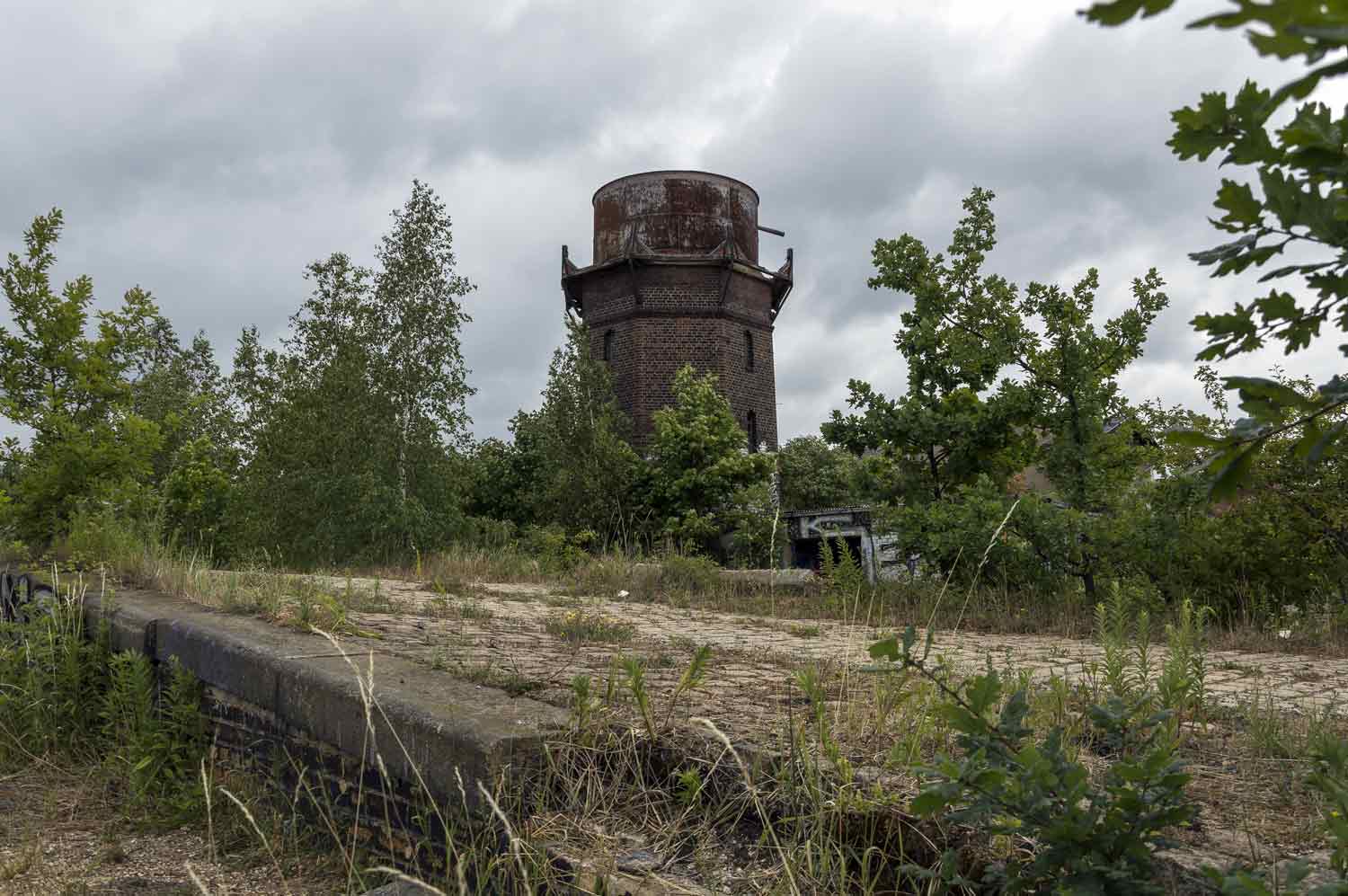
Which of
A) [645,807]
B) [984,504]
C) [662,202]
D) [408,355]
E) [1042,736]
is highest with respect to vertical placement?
[662,202]

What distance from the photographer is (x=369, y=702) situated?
10.8 ft

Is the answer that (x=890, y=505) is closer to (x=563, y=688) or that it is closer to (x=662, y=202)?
(x=563, y=688)

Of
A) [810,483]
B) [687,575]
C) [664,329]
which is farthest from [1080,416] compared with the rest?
[810,483]

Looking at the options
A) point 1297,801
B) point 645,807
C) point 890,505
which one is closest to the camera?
point 1297,801

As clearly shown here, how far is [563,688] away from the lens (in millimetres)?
3771

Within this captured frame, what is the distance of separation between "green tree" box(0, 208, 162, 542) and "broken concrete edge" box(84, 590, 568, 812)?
20.2 feet

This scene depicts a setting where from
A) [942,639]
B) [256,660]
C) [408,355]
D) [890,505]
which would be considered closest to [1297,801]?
[256,660]

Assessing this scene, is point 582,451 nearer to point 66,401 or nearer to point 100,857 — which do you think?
point 66,401

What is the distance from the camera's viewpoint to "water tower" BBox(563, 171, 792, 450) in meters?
27.2

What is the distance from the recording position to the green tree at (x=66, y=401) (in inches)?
437

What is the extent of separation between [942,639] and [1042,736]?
409 cm

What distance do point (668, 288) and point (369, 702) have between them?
2445 cm

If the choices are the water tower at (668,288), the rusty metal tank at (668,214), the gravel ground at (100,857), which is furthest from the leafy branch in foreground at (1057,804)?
the rusty metal tank at (668,214)

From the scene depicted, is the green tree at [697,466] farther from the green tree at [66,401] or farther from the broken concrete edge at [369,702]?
the broken concrete edge at [369,702]
